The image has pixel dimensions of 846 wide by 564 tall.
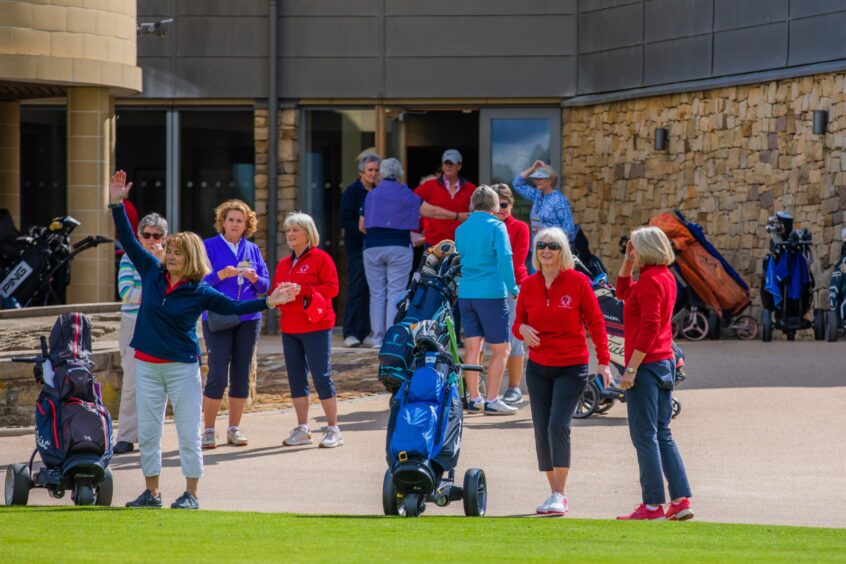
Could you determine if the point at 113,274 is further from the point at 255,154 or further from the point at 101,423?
the point at 101,423

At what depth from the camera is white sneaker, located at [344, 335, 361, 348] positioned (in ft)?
57.5

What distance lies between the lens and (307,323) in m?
11.4

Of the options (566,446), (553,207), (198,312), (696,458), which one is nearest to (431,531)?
(566,446)

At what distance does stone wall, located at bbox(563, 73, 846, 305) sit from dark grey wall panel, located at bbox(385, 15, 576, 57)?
89 cm

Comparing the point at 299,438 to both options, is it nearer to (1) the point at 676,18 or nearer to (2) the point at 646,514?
(2) the point at 646,514

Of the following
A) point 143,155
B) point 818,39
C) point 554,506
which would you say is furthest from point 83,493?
point 143,155

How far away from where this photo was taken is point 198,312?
9.23 m

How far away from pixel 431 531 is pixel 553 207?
821 centimetres

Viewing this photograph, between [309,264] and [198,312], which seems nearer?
[198,312]

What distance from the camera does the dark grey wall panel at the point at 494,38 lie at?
798 inches

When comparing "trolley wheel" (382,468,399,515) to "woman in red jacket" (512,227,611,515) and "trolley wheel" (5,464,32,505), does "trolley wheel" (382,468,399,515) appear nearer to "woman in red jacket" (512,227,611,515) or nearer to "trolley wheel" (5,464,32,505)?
"woman in red jacket" (512,227,611,515)

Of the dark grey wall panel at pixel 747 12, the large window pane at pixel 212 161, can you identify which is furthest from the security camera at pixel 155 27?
the dark grey wall panel at pixel 747 12

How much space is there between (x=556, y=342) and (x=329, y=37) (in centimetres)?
1183

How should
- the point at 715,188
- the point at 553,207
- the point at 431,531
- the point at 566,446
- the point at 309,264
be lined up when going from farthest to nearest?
the point at 715,188 → the point at 553,207 → the point at 309,264 → the point at 566,446 → the point at 431,531
